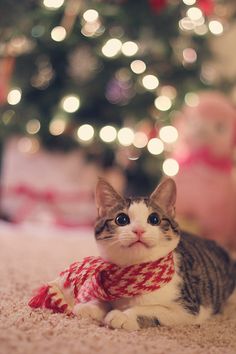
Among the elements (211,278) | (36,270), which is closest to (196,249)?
(211,278)

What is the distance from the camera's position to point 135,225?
0.95 metres

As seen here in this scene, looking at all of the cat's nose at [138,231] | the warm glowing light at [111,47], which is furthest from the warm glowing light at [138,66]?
the cat's nose at [138,231]

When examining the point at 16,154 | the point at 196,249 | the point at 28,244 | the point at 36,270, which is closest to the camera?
the point at 196,249

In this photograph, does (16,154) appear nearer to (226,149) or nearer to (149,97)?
(149,97)

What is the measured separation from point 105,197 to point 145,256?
15cm

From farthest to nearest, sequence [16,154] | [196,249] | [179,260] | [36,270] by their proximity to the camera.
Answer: [16,154], [36,270], [196,249], [179,260]

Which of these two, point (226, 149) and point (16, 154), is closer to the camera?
point (226, 149)

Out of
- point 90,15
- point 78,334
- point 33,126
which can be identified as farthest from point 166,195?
point 33,126

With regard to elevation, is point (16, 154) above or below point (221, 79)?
below

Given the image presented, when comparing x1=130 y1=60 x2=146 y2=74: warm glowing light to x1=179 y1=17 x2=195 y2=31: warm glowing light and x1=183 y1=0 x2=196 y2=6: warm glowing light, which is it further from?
x1=183 y1=0 x2=196 y2=6: warm glowing light

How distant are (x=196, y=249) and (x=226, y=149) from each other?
915mm

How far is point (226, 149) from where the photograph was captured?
2.00 meters

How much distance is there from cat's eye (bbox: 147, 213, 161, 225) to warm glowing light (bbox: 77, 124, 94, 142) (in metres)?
1.49

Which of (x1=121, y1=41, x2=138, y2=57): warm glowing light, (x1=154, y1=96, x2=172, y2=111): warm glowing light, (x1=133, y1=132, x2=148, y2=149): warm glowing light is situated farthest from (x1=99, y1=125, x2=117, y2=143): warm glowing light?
(x1=121, y1=41, x2=138, y2=57): warm glowing light
